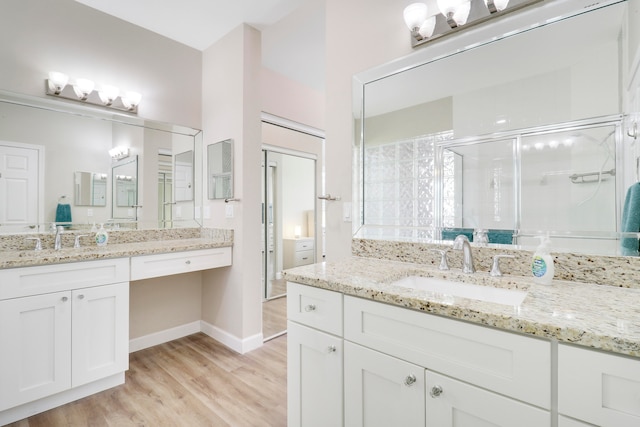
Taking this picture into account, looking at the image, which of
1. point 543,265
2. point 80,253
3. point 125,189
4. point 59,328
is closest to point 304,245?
point 125,189

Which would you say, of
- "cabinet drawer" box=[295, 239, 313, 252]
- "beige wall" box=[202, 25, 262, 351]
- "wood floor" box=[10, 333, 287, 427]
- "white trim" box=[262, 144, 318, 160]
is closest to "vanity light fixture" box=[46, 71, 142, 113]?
"beige wall" box=[202, 25, 262, 351]

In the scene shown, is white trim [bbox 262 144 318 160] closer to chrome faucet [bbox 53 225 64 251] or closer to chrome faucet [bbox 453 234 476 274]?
chrome faucet [bbox 53 225 64 251]

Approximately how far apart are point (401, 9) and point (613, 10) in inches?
34.2

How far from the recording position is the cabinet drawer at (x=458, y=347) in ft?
2.46

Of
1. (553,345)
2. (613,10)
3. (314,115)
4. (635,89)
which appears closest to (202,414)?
(553,345)

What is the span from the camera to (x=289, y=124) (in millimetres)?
3355

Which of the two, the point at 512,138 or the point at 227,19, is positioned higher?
the point at 227,19

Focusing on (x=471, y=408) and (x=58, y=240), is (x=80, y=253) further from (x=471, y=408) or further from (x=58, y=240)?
(x=471, y=408)

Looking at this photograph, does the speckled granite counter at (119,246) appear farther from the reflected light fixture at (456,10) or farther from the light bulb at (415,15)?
the reflected light fixture at (456,10)

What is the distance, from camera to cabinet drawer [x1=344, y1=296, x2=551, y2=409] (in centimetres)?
75

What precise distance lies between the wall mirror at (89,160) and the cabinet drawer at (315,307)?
1939 mm

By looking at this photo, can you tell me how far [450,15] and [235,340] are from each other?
2.69 metres

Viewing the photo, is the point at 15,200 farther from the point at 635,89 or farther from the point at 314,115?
the point at 635,89

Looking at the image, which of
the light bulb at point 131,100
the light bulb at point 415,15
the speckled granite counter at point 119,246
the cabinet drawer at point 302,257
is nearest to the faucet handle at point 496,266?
the light bulb at point 415,15
